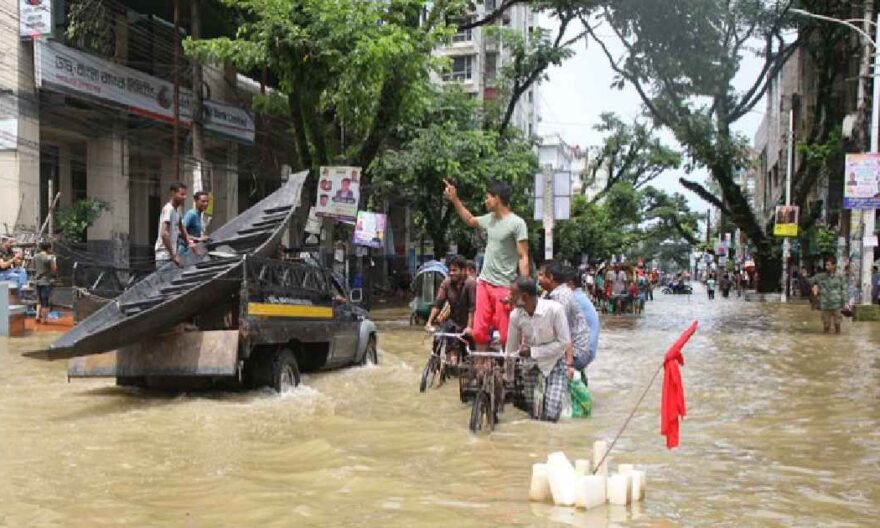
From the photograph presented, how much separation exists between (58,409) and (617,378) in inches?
290

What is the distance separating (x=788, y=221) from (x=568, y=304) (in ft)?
102

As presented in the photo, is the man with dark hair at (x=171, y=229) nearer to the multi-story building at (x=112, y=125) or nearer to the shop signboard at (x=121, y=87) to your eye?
the multi-story building at (x=112, y=125)

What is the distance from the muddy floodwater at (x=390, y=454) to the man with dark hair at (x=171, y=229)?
155 cm

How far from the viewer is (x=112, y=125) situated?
22938 millimetres

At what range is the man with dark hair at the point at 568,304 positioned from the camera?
830 centimetres

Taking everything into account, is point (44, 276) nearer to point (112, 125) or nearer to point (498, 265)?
point (112, 125)

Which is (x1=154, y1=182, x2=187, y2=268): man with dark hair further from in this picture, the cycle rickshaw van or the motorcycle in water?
the motorcycle in water

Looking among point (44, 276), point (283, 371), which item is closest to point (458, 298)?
point (283, 371)

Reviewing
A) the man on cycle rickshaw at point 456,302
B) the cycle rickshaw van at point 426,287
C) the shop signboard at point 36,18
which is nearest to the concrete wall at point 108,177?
the shop signboard at point 36,18

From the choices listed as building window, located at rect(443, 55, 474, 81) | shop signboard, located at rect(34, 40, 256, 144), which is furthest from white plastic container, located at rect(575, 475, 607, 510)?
building window, located at rect(443, 55, 474, 81)

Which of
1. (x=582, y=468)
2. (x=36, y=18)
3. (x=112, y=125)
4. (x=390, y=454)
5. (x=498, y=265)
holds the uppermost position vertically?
(x=36, y=18)

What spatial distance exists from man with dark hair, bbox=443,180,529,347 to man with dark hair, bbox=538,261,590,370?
0.97 feet

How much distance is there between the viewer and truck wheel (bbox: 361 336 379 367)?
12250 millimetres

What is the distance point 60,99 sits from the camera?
2088 centimetres
